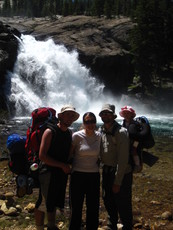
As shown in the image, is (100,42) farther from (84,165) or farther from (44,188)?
(44,188)

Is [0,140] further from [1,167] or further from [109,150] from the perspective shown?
[109,150]

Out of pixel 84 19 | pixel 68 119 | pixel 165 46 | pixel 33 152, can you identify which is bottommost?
pixel 33 152

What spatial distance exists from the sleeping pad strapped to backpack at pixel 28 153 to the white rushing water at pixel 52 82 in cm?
2498

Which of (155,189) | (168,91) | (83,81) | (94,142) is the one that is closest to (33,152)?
(94,142)

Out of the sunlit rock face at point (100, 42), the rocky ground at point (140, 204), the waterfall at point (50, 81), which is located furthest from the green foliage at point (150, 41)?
the rocky ground at point (140, 204)

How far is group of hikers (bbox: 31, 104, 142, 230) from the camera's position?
3.58 meters

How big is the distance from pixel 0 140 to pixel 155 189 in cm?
985

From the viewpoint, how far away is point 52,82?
1352 inches

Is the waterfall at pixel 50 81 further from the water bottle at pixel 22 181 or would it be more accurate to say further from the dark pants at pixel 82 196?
the dark pants at pixel 82 196

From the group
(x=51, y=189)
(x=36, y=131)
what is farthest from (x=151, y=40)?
A: (x=51, y=189)

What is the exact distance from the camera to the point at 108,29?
1763 inches

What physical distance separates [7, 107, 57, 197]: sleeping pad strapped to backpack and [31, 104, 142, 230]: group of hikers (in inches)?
6.3

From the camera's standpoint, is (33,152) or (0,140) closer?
(33,152)

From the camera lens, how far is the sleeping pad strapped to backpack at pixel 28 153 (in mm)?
3639
